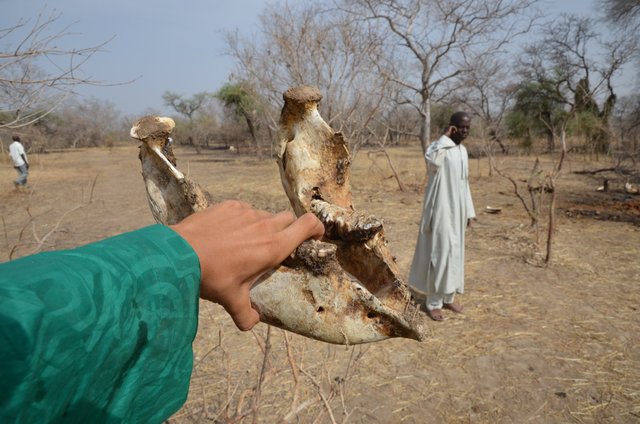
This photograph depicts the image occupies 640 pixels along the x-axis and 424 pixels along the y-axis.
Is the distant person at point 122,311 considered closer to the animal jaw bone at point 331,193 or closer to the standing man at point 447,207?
the animal jaw bone at point 331,193

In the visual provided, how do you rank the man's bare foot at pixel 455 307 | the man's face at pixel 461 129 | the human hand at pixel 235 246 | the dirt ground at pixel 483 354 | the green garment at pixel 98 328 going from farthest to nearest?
the man's bare foot at pixel 455 307 < the man's face at pixel 461 129 < the dirt ground at pixel 483 354 < the human hand at pixel 235 246 < the green garment at pixel 98 328

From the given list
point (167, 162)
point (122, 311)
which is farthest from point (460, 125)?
point (122, 311)

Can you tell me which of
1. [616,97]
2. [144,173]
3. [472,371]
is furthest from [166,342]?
[616,97]

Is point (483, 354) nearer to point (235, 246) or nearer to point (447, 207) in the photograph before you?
point (447, 207)

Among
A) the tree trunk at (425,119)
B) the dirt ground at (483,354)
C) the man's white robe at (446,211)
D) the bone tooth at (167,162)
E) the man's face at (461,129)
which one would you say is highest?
the tree trunk at (425,119)

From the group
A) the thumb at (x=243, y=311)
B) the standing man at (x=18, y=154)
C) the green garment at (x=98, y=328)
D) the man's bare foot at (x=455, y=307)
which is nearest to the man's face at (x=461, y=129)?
the man's bare foot at (x=455, y=307)

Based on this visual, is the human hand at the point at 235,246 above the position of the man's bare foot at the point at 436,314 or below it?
above

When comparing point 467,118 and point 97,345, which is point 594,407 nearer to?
point 467,118

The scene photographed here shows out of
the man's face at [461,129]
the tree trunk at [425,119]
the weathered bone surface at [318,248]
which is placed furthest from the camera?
the tree trunk at [425,119]

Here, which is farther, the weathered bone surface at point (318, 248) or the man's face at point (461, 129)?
the man's face at point (461, 129)

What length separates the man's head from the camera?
11.8 feet

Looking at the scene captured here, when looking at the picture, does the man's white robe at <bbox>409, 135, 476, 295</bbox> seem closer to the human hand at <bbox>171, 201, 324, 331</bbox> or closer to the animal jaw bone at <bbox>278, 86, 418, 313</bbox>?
the animal jaw bone at <bbox>278, 86, 418, 313</bbox>

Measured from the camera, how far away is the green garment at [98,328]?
1.32 ft

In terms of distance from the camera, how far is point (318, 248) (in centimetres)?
84
